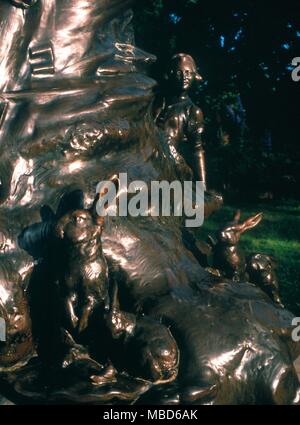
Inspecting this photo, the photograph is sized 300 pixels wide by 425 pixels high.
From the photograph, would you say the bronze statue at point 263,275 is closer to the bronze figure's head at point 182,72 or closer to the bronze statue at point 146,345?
the bronze statue at point 146,345

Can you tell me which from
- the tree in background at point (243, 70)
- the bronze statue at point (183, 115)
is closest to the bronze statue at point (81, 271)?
the bronze statue at point (183, 115)

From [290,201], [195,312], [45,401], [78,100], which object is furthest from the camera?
[290,201]

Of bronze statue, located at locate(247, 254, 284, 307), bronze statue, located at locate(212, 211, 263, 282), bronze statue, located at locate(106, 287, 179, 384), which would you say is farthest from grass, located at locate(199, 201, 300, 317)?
bronze statue, located at locate(106, 287, 179, 384)

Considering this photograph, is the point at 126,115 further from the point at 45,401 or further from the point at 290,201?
the point at 290,201

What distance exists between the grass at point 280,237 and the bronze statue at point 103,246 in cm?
246

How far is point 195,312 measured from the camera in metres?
4.51

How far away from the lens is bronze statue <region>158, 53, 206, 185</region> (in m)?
6.09

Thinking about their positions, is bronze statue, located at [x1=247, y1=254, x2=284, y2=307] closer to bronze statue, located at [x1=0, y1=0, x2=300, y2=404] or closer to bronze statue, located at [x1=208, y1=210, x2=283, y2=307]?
bronze statue, located at [x1=208, y1=210, x2=283, y2=307]

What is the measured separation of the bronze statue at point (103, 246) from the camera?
4191 millimetres

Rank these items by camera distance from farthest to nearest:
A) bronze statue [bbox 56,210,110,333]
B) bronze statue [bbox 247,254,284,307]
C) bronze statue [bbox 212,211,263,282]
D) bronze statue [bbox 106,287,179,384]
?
bronze statue [bbox 247,254,284,307], bronze statue [bbox 212,211,263,282], bronze statue [bbox 56,210,110,333], bronze statue [bbox 106,287,179,384]

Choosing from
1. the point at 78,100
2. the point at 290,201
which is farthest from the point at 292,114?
the point at 78,100

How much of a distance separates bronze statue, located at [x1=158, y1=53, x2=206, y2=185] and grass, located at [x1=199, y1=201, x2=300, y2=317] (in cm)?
183

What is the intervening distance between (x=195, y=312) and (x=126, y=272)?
21.8 inches

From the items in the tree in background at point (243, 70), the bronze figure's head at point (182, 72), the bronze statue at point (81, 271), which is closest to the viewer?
the bronze statue at point (81, 271)
